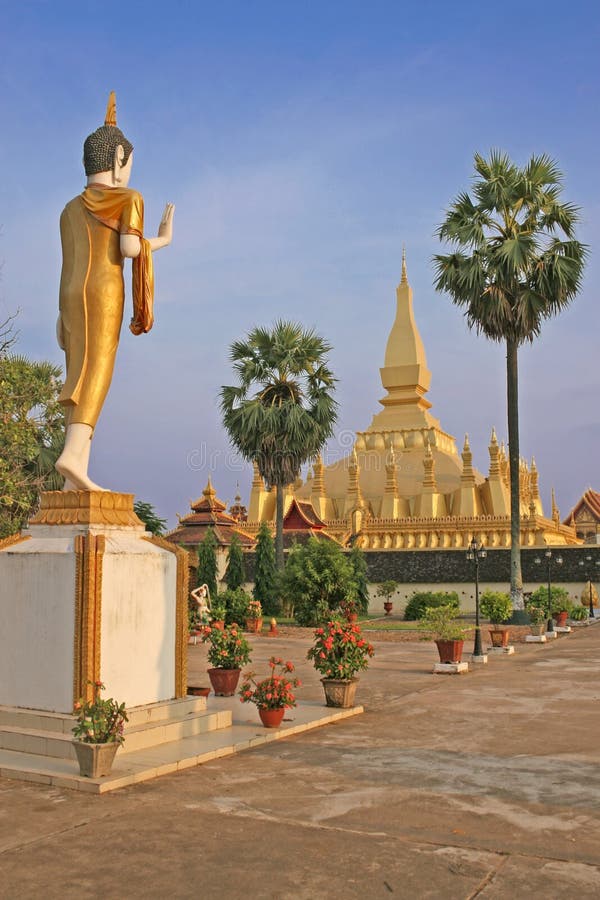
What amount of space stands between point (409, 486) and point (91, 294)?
4112 cm

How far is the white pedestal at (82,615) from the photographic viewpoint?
938 centimetres

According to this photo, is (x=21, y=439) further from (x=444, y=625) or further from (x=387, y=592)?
(x=387, y=592)

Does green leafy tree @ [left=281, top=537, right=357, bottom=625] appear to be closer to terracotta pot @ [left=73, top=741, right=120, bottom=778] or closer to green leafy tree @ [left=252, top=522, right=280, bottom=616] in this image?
green leafy tree @ [left=252, top=522, right=280, bottom=616]

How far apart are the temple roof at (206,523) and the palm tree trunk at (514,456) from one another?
56.3 feet

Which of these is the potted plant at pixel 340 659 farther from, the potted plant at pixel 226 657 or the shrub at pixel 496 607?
the shrub at pixel 496 607

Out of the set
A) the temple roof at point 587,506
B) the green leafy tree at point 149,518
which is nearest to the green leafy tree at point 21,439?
the green leafy tree at point 149,518

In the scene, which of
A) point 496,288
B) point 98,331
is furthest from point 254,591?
point 98,331

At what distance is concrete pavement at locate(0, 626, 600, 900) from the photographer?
580 centimetres

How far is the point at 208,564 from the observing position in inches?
1529

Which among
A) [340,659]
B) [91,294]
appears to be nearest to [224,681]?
[340,659]

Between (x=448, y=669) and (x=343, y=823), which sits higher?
(x=343, y=823)

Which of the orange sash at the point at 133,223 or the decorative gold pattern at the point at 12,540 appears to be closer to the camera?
the decorative gold pattern at the point at 12,540

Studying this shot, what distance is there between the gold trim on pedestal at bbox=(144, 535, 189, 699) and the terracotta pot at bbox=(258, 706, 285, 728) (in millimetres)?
1067

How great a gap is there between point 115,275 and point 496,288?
19.8 metres
